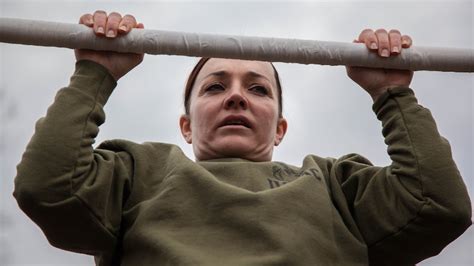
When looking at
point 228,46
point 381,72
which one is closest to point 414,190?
point 381,72

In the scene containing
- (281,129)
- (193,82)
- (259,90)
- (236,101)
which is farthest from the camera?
(281,129)

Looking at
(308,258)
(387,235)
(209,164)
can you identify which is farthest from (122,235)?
(387,235)

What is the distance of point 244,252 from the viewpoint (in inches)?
61.7

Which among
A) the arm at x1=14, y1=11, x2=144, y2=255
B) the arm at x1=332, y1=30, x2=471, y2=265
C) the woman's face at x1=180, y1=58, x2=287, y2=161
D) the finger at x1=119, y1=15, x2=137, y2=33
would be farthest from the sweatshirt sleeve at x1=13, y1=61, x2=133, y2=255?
the arm at x1=332, y1=30, x2=471, y2=265

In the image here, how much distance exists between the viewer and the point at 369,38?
1.77 metres

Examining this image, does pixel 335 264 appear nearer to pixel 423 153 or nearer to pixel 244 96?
pixel 423 153

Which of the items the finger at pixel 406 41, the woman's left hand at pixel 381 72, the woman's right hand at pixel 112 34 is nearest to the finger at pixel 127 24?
the woman's right hand at pixel 112 34

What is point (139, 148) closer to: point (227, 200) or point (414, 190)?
point (227, 200)

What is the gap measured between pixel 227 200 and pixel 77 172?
332mm

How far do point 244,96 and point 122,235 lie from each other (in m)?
0.51

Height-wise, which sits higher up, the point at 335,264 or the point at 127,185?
the point at 127,185

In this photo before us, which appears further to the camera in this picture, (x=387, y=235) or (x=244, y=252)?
(x=387, y=235)

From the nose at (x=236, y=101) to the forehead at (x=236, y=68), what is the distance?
8 cm

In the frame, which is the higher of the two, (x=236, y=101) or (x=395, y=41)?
(x=395, y=41)
